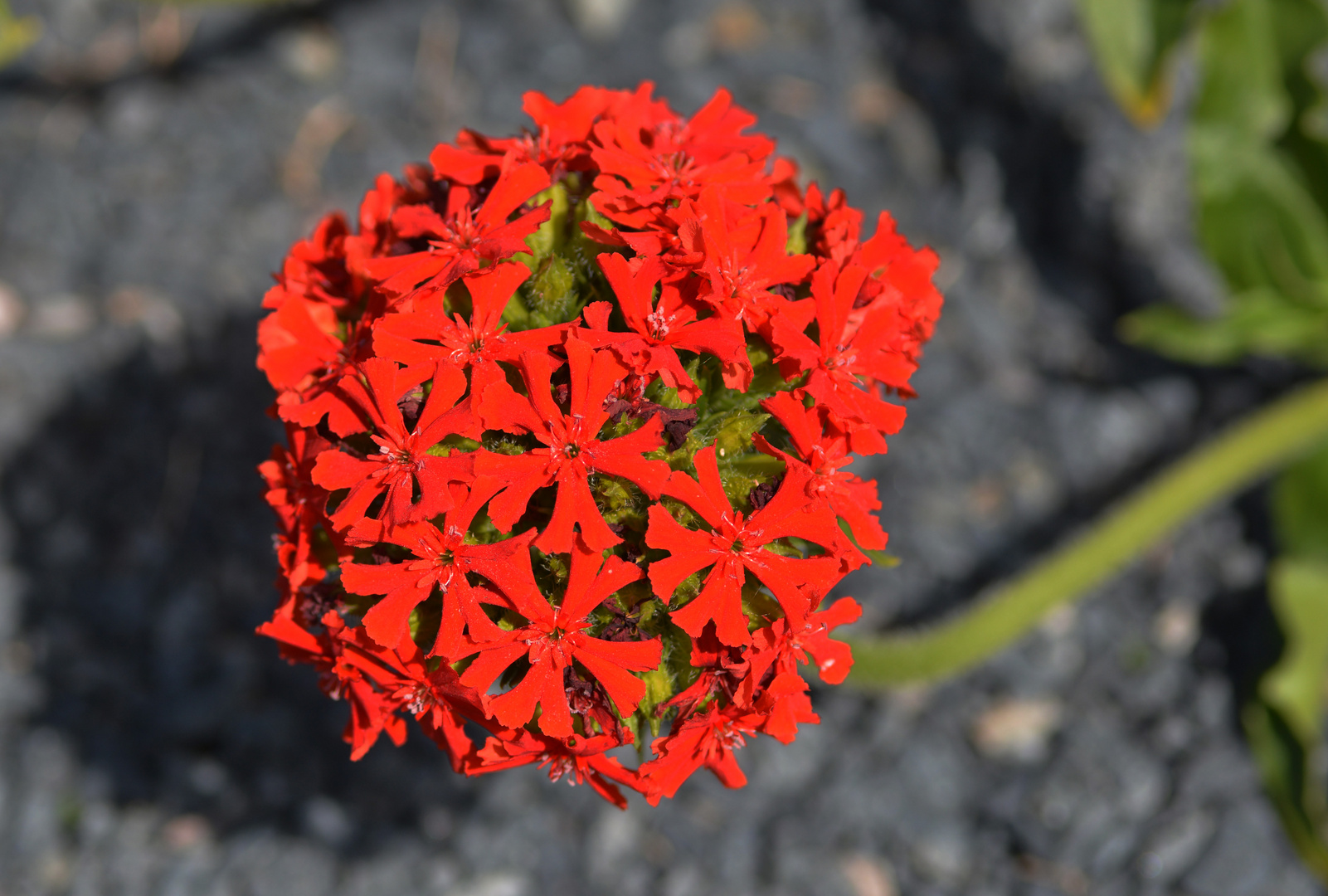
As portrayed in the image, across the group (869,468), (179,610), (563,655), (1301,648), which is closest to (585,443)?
(563,655)

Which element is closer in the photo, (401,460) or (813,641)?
(401,460)

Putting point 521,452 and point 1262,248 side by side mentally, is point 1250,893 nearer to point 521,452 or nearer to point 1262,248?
point 1262,248

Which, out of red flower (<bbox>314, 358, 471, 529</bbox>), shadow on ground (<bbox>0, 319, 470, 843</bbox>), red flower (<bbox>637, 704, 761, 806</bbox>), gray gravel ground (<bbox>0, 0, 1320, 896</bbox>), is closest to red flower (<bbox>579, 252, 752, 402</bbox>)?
red flower (<bbox>314, 358, 471, 529</bbox>)

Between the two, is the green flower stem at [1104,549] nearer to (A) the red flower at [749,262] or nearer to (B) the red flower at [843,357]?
(B) the red flower at [843,357]

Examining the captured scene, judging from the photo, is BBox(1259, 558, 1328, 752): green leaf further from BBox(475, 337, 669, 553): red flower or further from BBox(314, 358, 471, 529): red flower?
BBox(314, 358, 471, 529): red flower

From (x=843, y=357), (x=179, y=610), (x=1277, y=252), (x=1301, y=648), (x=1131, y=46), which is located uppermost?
(x=1131, y=46)

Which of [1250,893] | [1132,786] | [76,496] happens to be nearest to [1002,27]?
[1132,786]

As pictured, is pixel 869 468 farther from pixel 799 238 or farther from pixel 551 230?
pixel 551 230
